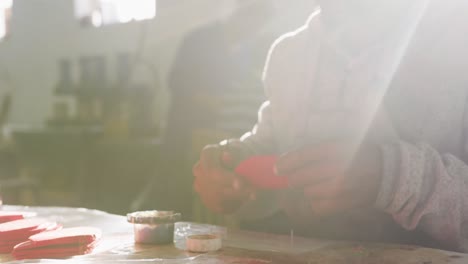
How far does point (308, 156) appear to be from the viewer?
1312mm

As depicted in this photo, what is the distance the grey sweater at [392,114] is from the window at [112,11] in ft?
14.1

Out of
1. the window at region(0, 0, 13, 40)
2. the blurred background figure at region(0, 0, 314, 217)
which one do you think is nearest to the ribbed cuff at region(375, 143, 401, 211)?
the blurred background figure at region(0, 0, 314, 217)

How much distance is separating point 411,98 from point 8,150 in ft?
15.0

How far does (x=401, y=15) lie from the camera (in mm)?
1645

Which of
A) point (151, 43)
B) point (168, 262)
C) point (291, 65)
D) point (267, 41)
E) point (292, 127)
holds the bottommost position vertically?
point (168, 262)

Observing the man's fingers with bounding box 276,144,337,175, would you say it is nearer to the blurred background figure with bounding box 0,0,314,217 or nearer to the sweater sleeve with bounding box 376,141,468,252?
the sweater sleeve with bounding box 376,141,468,252

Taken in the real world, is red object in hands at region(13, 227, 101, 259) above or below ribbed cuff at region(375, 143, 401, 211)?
below

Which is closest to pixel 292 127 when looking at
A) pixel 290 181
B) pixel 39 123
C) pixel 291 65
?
pixel 291 65

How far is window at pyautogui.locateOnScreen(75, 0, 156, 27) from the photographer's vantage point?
6.13 meters

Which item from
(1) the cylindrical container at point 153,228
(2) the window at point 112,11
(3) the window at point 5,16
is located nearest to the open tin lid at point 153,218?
(1) the cylindrical container at point 153,228

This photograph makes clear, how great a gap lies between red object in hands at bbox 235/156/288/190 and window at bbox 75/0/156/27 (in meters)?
4.67

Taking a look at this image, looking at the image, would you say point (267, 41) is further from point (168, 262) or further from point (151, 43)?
point (168, 262)

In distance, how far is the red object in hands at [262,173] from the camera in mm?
1522

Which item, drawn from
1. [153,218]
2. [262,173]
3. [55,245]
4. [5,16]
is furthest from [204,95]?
[5,16]
